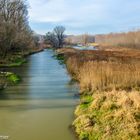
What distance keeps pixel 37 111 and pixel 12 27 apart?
2424 cm

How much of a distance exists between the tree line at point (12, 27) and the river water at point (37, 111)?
15.6 m

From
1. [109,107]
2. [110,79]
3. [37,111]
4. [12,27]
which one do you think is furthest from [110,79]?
→ [12,27]

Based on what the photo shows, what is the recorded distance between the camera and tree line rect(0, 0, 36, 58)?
1291 inches

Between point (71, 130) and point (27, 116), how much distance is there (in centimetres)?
219

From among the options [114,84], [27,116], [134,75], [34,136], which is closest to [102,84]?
[114,84]

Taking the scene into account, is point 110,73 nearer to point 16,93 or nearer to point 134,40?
point 16,93

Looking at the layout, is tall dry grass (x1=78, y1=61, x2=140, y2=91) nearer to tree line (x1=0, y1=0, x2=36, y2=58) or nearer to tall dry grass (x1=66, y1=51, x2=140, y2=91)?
tall dry grass (x1=66, y1=51, x2=140, y2=91)

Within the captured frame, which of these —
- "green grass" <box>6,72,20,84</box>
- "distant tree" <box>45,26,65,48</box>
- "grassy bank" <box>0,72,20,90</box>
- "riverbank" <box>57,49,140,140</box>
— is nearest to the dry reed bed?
"riverbank" <box>57,49,140,140</box>

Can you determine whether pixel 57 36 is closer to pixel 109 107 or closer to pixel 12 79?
pixel 12 79

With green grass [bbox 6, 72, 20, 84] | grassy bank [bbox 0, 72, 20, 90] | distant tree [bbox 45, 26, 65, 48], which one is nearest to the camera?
grassy bank [bbox 0, 72, 20, 90]

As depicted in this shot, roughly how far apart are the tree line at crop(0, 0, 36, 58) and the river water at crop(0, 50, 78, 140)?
15574mm

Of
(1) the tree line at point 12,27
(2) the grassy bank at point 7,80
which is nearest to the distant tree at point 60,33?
(1) the tree line at point 12,27

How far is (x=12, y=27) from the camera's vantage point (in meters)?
34.7

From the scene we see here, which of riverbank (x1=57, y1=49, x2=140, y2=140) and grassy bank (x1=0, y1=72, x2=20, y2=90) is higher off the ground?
riverbank (x1=57, y1=49, x2=140, y2=140)
